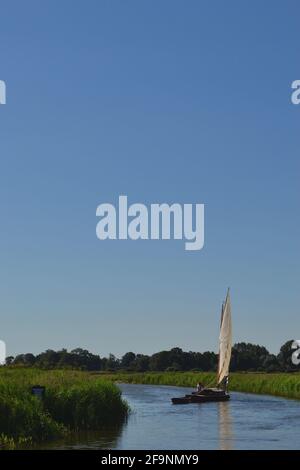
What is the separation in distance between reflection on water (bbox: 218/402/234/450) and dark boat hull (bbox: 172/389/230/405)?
1145mm

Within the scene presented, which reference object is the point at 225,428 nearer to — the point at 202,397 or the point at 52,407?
the point at 52,407

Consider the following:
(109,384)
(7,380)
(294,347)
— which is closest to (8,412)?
(7,380)

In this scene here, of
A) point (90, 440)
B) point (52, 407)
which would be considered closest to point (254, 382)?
point (52, 407)

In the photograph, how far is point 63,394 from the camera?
35438 millimetres

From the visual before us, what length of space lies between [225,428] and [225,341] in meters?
33.2

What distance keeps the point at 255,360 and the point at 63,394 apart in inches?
4435

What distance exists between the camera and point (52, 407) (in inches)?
1369

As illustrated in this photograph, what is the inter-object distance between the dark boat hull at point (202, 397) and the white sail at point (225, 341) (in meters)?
10.2

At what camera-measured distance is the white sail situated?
71.9 meters

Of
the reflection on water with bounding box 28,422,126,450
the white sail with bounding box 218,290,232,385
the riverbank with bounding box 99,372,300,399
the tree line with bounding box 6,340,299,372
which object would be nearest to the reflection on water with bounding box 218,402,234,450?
the reflection on water with bounding box 28,422,126,450

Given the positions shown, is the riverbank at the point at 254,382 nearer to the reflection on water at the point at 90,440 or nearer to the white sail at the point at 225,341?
the white sail at the point at 225,341

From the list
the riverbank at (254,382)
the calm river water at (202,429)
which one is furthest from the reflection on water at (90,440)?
the riverbank at (254,382)
